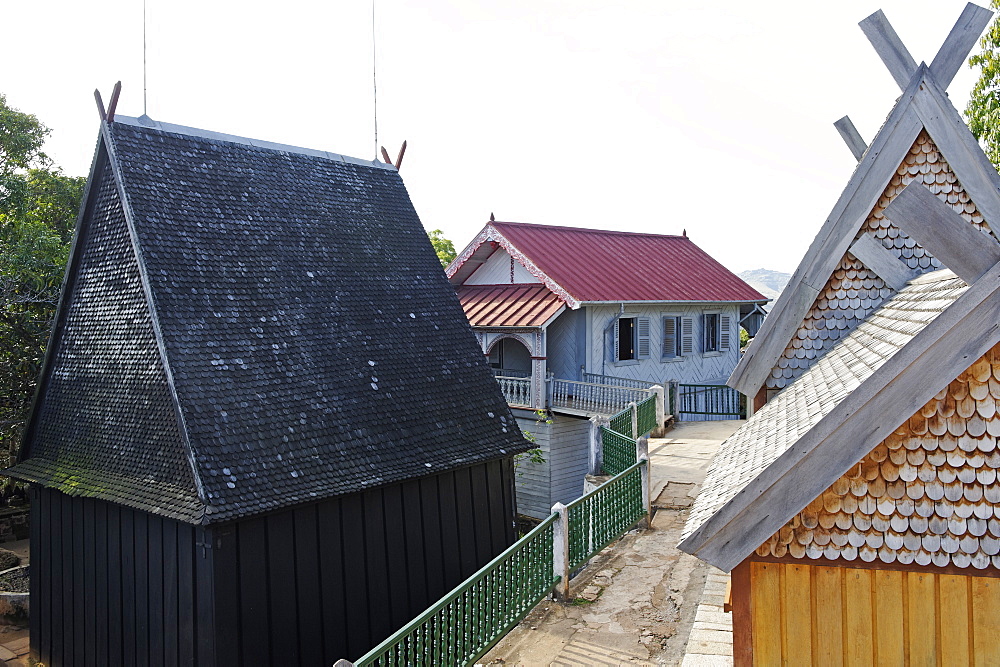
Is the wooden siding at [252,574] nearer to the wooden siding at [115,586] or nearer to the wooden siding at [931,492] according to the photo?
the wooden siding at [115,586]

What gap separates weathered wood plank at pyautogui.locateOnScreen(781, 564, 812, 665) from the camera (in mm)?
4758

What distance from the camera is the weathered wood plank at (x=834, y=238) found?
775 centimetres

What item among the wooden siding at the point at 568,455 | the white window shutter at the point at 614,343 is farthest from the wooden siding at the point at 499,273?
the wooden siding at the point at 568,455

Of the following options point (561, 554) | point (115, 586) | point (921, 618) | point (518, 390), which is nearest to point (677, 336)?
point (518, 390)

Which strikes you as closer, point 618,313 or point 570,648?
point 570,648

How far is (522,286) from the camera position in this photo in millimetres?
23359

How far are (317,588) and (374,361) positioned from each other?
364 centimetres

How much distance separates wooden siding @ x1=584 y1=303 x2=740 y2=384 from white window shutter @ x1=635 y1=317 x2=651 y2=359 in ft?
0.54

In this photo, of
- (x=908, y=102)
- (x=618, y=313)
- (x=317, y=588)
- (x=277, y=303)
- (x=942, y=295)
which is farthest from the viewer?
(x=618, y=313)

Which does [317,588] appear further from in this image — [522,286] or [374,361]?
[522,286]

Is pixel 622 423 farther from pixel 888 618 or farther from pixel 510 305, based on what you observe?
pixel 888 618

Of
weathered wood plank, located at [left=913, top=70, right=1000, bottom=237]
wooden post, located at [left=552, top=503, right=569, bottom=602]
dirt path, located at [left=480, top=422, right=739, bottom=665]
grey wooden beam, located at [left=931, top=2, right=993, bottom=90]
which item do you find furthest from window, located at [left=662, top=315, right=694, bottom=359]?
grey wooden beam, located at [left=931, top=2, right=993, bottom=90]

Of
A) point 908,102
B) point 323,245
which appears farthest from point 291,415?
point 908,102

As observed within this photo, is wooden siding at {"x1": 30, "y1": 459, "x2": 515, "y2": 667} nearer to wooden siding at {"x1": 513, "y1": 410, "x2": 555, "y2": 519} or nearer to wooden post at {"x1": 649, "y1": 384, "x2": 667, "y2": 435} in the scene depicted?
wooden post at {"x1": 649, "y1": 384, "x2": 667, "y2": 435}
